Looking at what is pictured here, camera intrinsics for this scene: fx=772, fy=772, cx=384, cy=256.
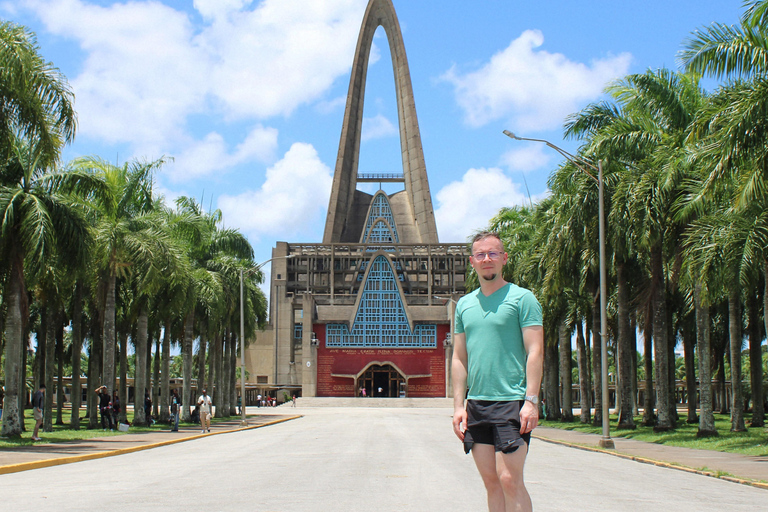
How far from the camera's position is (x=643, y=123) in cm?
2644

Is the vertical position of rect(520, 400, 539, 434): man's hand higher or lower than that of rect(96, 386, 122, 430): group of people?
higher

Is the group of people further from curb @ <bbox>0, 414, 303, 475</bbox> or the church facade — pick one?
the church facade

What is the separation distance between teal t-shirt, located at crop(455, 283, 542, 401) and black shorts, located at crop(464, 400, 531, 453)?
6 centimetres

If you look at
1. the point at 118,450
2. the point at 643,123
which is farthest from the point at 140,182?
the point at 643,123

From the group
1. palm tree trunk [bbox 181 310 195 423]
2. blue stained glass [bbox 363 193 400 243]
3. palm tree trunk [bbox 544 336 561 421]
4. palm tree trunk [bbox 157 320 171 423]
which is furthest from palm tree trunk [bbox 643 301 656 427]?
blue stained glass [bbox 363 193 400 243]

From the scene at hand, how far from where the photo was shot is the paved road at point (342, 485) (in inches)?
368

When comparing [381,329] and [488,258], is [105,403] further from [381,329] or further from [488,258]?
[381,329]

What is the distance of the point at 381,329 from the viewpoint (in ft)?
280

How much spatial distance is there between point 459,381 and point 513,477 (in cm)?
82

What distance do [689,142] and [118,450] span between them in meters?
15.9

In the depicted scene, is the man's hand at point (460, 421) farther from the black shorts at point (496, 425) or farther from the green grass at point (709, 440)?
the green grass at point (709, 440)

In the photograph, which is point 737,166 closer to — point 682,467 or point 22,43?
point 682,467

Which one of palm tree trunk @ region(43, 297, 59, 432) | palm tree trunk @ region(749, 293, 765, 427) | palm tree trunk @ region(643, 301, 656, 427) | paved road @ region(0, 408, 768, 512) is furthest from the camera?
palm tree trunk @ region(749, 293, 765, 427)

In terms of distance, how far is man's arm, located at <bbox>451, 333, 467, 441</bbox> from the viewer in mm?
5539
